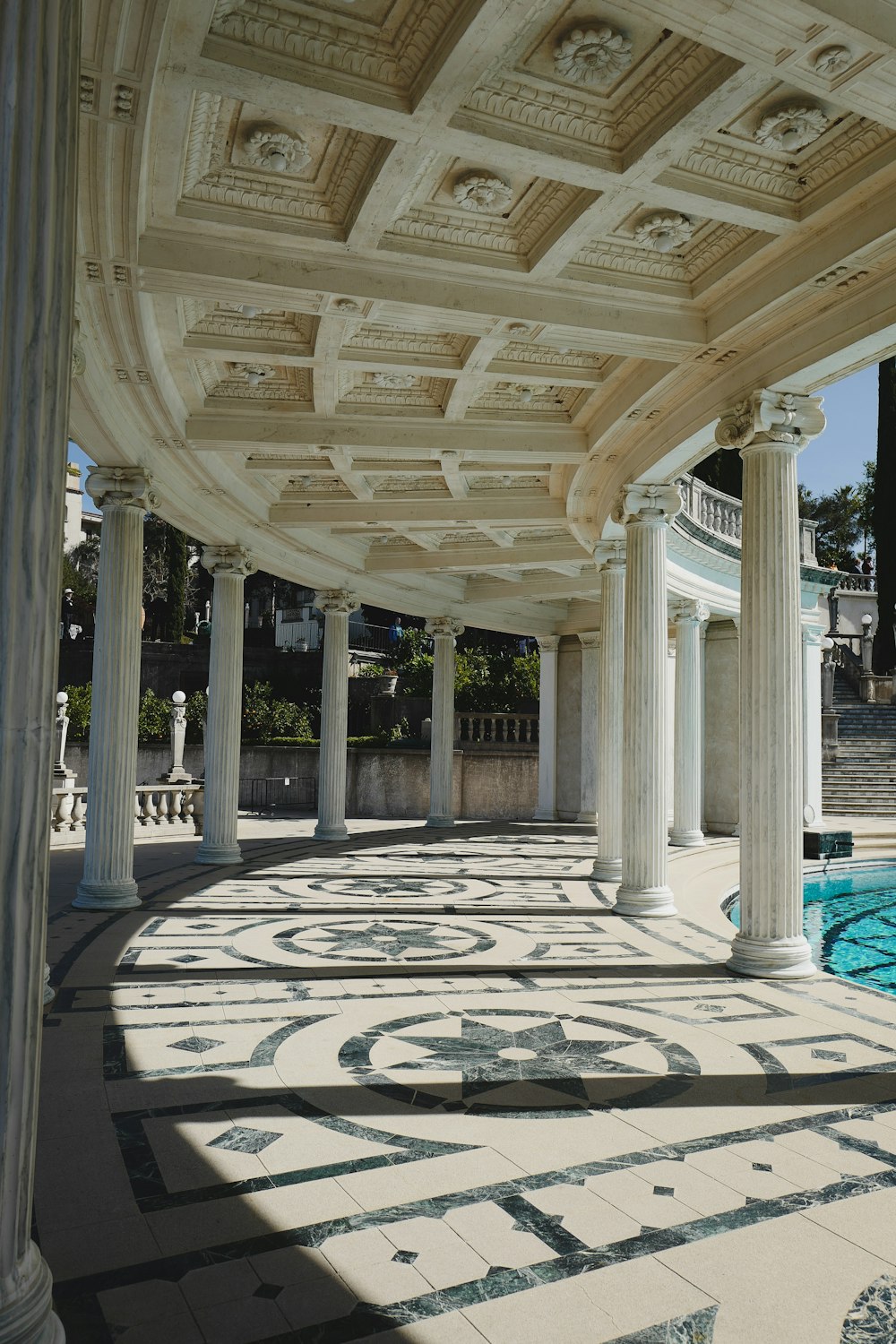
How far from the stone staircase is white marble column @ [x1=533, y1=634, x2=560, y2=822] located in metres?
9.13

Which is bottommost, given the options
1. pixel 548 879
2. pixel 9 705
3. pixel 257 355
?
pixel 548 879

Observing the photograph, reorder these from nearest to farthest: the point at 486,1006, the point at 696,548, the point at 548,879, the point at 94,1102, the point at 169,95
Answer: the point at 94,1102 < the point at 169,95 < the point at 486,1006 < the point at 548,879 < the point at 696,548

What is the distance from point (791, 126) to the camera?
7.51 metres

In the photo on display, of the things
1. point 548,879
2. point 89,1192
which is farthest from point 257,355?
point 548,879

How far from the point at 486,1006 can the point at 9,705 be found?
6637mm

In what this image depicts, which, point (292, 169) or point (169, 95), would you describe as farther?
point (292, 169)

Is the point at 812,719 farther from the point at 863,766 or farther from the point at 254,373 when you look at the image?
the point at 254,373

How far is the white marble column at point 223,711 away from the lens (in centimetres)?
1936

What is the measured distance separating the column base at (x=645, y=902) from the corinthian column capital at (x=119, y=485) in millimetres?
9155

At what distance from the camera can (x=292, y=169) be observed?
8.08 m

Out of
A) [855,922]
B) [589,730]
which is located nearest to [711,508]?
[589,730]

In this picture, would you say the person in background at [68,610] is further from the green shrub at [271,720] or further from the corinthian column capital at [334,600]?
the corinthian column capital at [334,600]

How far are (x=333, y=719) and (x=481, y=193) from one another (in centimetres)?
1789

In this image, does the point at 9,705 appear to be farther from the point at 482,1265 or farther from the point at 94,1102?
the point at 94,1102
